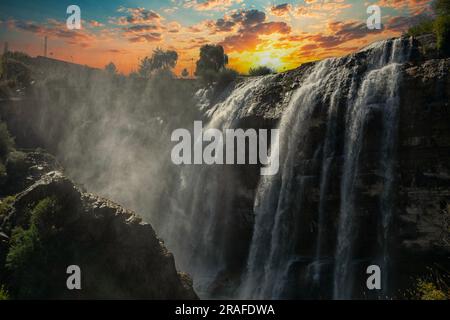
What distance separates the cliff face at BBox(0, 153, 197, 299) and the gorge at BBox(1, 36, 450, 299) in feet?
29.9

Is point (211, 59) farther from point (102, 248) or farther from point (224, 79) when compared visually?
point (102, 248)

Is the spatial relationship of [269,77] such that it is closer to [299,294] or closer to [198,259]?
[198,259]

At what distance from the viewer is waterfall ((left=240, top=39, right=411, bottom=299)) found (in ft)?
77.3

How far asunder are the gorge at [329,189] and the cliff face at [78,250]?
913 centimetres

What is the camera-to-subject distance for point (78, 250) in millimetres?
17969

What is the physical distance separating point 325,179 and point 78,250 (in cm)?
1514

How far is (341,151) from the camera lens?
25.4 m

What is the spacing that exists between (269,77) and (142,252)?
882 inches

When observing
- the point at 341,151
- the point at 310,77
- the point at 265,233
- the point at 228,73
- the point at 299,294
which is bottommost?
the point at 299,294

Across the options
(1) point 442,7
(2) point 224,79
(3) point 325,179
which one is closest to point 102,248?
(3) point 325,179

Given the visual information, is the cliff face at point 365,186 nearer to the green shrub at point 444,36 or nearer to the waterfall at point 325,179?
the waterfall at point 325,179

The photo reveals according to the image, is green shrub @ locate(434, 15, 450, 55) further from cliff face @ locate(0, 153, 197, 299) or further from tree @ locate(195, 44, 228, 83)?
tree @ locate(195, 44, 228, 83)

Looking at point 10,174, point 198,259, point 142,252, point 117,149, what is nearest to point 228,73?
point 117,149

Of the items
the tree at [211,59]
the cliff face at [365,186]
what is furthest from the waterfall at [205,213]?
the tree at [211,59]
